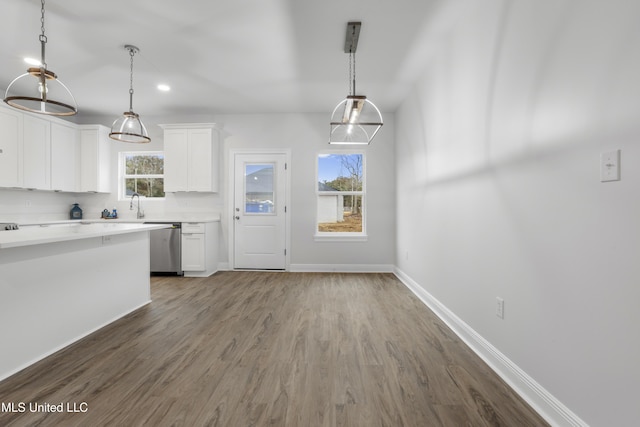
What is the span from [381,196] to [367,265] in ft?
3.97

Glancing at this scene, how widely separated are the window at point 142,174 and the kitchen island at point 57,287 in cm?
257

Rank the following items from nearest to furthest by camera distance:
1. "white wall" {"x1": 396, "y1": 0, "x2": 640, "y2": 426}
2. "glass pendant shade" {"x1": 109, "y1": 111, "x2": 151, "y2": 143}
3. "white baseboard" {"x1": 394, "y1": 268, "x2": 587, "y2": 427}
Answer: "white wall" {"x1": 396, "y1": 0, "x2": 640, "y2": 426} → "white baseboard" {"x1": 394, "y1": 268, "x2": 587, "y2": 427} → "glass pendant shade" {"x1": 109, "y1": 111, "x2": 151, "y2": 143}

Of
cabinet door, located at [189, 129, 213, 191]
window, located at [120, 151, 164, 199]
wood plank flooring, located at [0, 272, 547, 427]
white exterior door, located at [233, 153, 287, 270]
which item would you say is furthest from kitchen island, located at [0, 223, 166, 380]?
window, located at [120, 151, 164, 199]

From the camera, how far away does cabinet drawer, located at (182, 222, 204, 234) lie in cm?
468

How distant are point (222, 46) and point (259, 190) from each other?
8.33 ft

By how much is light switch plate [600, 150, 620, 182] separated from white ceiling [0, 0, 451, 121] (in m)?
1.88

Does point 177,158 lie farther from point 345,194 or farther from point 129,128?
point 345,194

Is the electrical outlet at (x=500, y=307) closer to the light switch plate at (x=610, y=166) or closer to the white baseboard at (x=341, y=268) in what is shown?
the light switch plate at (x=610, y=166)

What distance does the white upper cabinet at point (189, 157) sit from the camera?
491cm

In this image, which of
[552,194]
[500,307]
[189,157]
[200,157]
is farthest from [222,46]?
[500,307]

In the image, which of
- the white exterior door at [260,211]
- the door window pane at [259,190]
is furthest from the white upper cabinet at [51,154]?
the door window pane at [259,190]

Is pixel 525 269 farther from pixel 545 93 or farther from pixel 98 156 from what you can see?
pixel 98 156

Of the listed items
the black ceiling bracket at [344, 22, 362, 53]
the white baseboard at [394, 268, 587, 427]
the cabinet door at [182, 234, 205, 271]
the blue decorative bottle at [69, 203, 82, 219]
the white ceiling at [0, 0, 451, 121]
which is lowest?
the white baseboard at [394, 268, 587, 427]

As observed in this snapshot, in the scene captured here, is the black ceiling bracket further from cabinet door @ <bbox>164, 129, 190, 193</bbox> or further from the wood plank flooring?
cabinet door @ <bbox>164, 129, 190, 193</bbox>
